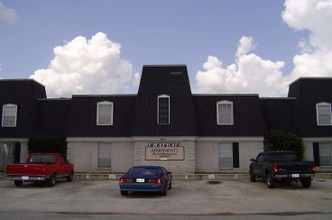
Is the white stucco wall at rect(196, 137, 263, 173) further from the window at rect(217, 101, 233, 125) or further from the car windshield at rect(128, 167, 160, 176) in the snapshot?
the car windshield at rect(128, 167, 160, 176)

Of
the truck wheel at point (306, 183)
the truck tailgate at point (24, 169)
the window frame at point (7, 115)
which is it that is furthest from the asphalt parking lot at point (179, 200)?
the window frame at point (7, 115)

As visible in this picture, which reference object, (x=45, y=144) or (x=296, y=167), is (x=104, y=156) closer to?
(x=45, y=144)

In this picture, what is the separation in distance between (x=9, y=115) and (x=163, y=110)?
12441 millimetres

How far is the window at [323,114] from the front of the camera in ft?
105

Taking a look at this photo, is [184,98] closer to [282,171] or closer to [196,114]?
[196,114]

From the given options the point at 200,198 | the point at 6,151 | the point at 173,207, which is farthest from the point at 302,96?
the point at 6,151

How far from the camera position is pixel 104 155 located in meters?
31.3

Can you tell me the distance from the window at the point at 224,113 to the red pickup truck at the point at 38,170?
12848 mm

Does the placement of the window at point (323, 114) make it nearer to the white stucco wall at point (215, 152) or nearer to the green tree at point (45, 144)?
the white stucco wall at point (215, 152)

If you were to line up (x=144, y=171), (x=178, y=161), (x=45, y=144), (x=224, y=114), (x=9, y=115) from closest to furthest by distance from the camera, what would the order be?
(x=144, y=171) → (x=178, y=161) → (x=45, y=144) → (x=224, y=114) → (x=9, y=115)

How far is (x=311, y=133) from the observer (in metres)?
31.7

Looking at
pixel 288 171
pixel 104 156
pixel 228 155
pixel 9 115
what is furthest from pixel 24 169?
pixel 228 155

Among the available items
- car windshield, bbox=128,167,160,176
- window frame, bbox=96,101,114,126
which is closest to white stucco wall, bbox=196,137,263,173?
window frame, bbox=96,101,114,126

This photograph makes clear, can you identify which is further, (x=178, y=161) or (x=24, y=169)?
(x=178, y=161)
